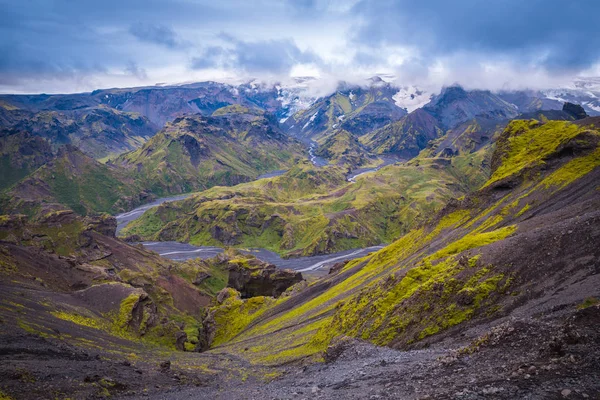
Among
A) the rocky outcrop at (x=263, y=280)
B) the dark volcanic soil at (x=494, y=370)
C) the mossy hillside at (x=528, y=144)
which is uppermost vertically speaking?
the mossy hillside at (x=528, y=144)

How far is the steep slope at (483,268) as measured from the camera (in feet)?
131

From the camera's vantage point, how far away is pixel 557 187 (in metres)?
66.7

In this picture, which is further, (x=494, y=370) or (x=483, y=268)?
(x=483, y=268)

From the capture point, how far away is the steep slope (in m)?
Answer: 39.8

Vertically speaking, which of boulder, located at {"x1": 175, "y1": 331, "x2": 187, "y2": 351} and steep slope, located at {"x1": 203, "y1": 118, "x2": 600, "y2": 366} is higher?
steep slope, located at {"x1": 203, "y1": 118, "x2": 600, "y2": 366}

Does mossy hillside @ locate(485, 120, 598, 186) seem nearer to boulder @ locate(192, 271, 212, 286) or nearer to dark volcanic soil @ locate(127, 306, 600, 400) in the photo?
dark volcanic soil @ locate(127, 306, 600, 400)

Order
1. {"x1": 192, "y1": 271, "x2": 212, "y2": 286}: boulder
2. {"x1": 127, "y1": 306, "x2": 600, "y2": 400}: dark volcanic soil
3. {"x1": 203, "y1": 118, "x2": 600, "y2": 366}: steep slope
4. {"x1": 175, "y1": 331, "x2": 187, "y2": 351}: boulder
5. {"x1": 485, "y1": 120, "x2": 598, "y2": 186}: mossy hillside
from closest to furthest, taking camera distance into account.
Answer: {"x1": 127, "y1": 306, "x2": 600, "y2": 400}: dark volcanic soil → {"x1": 203, "y1": 118, "x2": 600, "y2": 366}: steep slope → {"x1": 485, "y1": 120, "x2": 598, "y2": 186}: mossy hillside → {"x1": 175, "y1": 331, "x2": 187, "y2": 351}: boulder → {"x1": 192, "y1": 271, "x2": 212, "y2": 286}: boulder

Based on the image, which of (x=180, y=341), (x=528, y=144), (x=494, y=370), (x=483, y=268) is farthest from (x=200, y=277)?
(x=494, y=370)

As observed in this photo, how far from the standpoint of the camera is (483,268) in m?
45.9

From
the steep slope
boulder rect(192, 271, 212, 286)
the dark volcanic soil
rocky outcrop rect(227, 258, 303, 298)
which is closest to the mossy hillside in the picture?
the steep slope

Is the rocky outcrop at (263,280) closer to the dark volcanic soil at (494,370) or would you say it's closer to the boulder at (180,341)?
the boulder at (180,341)

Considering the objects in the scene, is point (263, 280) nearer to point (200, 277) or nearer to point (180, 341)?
point (180, 341)

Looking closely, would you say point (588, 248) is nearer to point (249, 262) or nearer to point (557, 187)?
point (557, 187)

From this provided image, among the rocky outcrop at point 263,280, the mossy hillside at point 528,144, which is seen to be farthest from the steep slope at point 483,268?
the rocky outcrop at point 263,280
